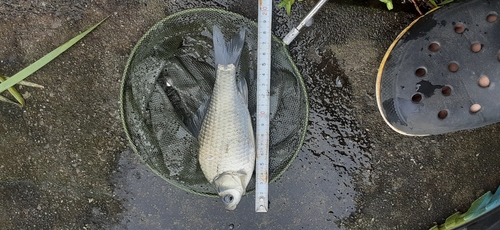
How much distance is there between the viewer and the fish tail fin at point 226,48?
6.28 feet

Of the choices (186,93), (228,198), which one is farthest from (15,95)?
(228,198)

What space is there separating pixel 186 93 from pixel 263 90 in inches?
16.1

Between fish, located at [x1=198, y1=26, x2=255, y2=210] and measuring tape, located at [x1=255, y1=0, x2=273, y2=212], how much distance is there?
0.27 feet

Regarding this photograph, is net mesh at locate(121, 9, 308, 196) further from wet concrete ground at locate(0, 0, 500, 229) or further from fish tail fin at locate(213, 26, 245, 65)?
wet concrete ground at locate(0, 0, 500, 229)

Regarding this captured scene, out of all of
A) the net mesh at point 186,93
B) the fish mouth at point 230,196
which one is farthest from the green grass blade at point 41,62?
the fish mouth at point 230,196

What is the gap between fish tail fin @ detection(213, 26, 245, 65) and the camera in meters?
1.92

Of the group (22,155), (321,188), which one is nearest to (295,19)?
(321,188)

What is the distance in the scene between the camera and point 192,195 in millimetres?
2234

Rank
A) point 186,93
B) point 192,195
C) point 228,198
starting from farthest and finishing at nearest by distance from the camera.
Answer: point 192,195
point 186,93
point 228,198

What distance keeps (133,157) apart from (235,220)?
711mm

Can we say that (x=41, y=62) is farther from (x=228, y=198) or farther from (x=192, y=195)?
(x=228, y=198)

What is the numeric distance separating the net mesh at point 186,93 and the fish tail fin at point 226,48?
64mm

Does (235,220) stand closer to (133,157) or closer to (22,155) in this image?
(133,157)

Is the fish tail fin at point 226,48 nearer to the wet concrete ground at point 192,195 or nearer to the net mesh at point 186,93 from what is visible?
the net mesh at point 186,93
